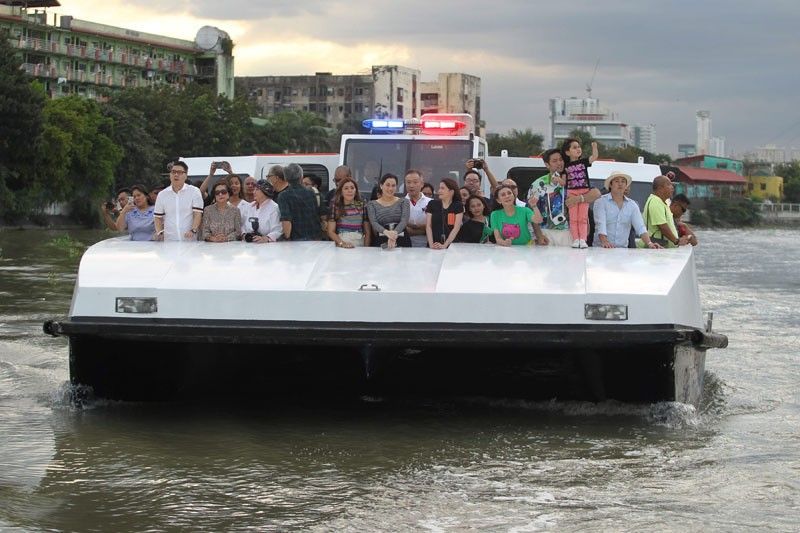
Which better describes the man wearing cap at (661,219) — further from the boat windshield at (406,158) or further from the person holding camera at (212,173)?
the person holding camera at (212,173)

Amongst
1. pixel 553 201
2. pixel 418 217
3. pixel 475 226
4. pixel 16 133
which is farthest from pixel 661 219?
pixel 16 133

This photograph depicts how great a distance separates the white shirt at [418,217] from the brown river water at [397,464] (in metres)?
1.25

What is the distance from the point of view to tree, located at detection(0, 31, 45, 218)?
5631cm

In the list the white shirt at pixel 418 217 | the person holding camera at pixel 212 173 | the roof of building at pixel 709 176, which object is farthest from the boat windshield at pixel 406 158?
the roof of building at pixel 709 176

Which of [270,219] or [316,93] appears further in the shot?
A: [316,93]

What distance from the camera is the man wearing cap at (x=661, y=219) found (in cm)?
1106

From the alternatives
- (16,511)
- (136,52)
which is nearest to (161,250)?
(16,511)

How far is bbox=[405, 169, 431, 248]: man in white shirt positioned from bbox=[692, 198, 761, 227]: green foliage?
417 ft

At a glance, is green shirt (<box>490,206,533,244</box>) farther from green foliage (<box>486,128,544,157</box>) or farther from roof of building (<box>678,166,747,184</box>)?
roof of building (<box>678,166,747,184</box>)

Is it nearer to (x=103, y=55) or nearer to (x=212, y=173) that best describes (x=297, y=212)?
(x=212, y=173)

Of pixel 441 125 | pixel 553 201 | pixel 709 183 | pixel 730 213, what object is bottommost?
pixel 730 213

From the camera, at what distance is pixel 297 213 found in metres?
10.6

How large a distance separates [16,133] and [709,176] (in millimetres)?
120573

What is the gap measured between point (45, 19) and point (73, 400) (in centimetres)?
9325
